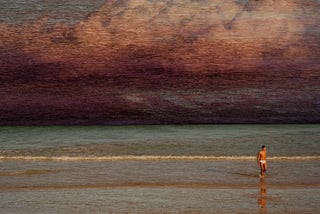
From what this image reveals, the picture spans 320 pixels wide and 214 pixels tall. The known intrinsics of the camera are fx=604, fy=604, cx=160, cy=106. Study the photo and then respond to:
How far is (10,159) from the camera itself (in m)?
19.3

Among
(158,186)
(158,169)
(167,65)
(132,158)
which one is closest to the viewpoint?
(158,186)

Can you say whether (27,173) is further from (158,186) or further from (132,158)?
(158,186)

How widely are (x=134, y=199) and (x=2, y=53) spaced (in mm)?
18219

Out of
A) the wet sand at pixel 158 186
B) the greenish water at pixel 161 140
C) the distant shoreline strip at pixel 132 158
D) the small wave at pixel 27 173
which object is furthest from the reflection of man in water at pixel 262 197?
the small wave at pixel 27 173

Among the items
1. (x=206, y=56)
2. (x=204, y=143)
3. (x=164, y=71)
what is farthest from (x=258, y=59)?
(x=204, y=143)

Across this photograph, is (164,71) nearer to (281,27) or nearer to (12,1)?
(281,27)

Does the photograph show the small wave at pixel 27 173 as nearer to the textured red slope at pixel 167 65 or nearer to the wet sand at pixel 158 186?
the wet sand at pixel 158 186

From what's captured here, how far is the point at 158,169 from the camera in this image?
17.5 m

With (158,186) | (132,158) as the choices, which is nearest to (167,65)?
(132,158)

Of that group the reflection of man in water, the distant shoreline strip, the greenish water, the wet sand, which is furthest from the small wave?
the reflection of man in water

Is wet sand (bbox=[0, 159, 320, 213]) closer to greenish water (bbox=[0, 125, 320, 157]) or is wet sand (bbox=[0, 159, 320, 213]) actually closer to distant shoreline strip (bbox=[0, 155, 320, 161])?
distant shoreline strip (bbox=[0, 155, 320, 161])

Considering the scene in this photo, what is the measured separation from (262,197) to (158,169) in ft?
15.2

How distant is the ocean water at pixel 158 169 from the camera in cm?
1303

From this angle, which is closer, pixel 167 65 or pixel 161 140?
pixel 161 140
